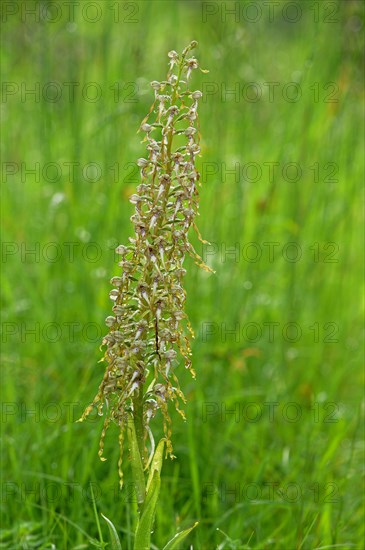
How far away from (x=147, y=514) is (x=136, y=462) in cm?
11

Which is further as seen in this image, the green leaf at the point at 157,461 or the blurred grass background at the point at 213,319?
the blurred grass background at the point at 213,319

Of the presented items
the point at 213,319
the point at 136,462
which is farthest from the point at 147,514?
the point at 213,319

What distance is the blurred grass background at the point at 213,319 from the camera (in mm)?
2412

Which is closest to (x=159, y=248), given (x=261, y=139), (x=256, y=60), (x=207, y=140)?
(x=207, y=140)

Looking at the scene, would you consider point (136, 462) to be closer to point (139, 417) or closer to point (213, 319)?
point (139, 417)

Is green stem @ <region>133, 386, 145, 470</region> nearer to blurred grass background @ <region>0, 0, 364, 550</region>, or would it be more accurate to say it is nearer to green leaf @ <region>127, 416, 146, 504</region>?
green leaf @ <region>127, 416, 146, 504</region>

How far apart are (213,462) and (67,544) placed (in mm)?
587

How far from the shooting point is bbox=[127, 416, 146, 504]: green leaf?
5.49 feet

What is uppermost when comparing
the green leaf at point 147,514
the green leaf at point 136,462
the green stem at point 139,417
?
the green stem at point 139,417

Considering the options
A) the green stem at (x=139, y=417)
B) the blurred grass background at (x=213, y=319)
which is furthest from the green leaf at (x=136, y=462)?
the blurred grass background at (x=213, y=319)

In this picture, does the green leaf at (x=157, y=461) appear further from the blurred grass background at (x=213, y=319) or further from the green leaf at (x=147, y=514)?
the blurred grass background at (x=213, y=319)

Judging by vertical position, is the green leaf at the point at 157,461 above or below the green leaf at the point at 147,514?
above

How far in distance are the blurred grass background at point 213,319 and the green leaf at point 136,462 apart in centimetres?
42

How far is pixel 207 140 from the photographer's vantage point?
136 inches
